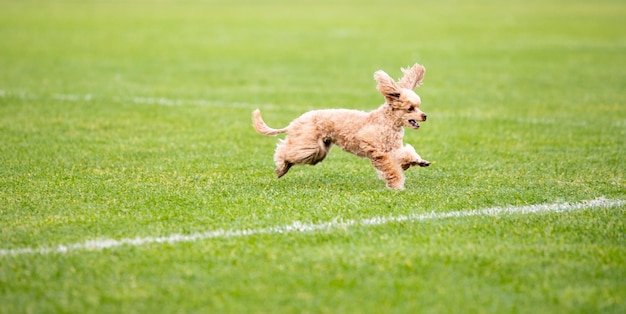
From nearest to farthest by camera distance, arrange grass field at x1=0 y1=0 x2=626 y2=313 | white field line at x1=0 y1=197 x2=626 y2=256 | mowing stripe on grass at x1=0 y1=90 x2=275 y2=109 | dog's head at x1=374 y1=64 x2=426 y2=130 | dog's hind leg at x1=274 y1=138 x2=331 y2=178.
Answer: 1. grass field at x1=0 y1=0 x2=626 y2=313
2. white field line at x1=0 y1=197 x2=626 y2=256
3. dog's head at x1=374 y1=64 x2=426 y2=130
4. dog's hind leg at x1=274 y1=138 x2=331 y2=178
5. mowing stripe on grass at x1=0 y1=90 x2=275 y2=109

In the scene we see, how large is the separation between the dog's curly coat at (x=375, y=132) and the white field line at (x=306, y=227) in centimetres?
83

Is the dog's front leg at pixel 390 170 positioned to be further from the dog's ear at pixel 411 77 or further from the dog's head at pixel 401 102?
the dog's ear at pixel 411 77

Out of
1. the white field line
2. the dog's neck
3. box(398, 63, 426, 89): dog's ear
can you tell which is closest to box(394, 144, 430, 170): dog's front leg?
the dog's neck

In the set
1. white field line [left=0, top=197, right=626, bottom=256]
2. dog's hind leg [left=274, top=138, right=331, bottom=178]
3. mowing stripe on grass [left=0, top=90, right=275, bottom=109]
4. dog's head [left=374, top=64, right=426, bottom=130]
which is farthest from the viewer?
mowing stripe on grass [left=0, top=90, right=275, bottom=109]

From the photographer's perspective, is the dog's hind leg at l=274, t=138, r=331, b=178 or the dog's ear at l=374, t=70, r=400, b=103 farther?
the dog's hind leg at l=274, t=138, r=331, b=178

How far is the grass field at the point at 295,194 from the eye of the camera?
15.2 feet

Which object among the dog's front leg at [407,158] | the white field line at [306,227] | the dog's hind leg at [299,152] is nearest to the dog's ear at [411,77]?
the dog's front leg at [407,158]

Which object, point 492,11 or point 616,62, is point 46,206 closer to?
point 616,62

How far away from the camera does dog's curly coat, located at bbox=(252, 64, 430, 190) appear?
6.81m

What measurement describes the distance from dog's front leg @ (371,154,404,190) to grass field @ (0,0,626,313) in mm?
205

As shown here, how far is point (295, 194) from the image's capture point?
6.77 m

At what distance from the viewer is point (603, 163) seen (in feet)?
26.7

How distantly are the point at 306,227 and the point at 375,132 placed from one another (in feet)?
4.47

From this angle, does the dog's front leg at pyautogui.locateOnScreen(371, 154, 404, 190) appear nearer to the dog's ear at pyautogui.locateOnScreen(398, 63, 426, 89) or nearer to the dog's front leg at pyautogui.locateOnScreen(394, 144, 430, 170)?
the dog's front leg at pyautogui.locateOnScreen(394, 144, 430, 170)
